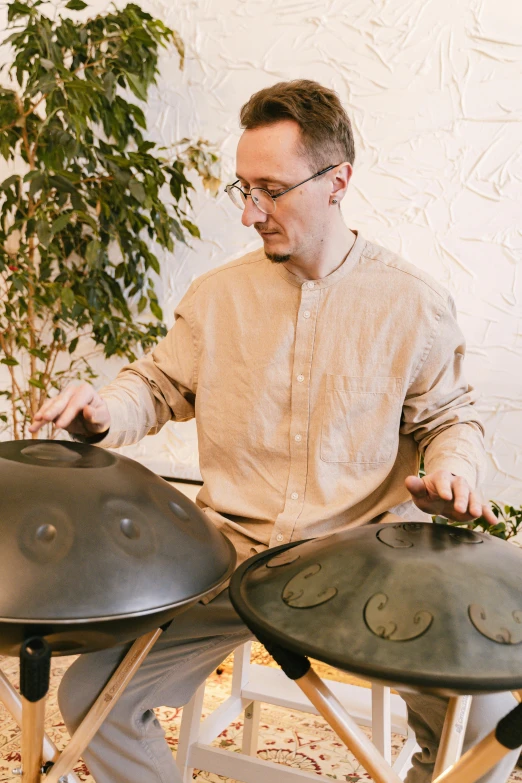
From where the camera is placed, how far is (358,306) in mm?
1499

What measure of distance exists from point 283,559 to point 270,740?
4.10 ft

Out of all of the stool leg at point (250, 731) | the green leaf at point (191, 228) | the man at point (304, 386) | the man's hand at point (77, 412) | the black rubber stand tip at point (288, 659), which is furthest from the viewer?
the green leaf at point (191, 228)

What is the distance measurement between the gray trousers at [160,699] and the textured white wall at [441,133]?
1.13 meters

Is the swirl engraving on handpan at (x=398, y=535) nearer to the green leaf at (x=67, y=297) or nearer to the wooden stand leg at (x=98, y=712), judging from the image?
the wooden stand leg at (x=98, y=712)

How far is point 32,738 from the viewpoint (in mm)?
929

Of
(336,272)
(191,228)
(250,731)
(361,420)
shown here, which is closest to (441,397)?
(361,420)

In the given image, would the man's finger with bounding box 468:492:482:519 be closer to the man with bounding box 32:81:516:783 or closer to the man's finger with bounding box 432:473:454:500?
the man's finger with bounding box 432:473:454:500

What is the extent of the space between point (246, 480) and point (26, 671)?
706 millimetres

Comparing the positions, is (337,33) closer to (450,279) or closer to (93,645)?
(450,279)

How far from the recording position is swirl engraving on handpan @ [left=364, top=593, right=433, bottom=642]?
2.58ft

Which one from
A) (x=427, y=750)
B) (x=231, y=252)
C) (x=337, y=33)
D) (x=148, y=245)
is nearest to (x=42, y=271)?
(x=148, y=245)

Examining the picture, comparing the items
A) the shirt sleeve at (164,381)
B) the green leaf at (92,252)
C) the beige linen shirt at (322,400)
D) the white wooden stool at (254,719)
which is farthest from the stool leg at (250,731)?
the green leaf at (92,252)

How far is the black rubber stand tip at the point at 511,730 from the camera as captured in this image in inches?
31.1

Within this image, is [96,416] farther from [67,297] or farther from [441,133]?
[441,133]
